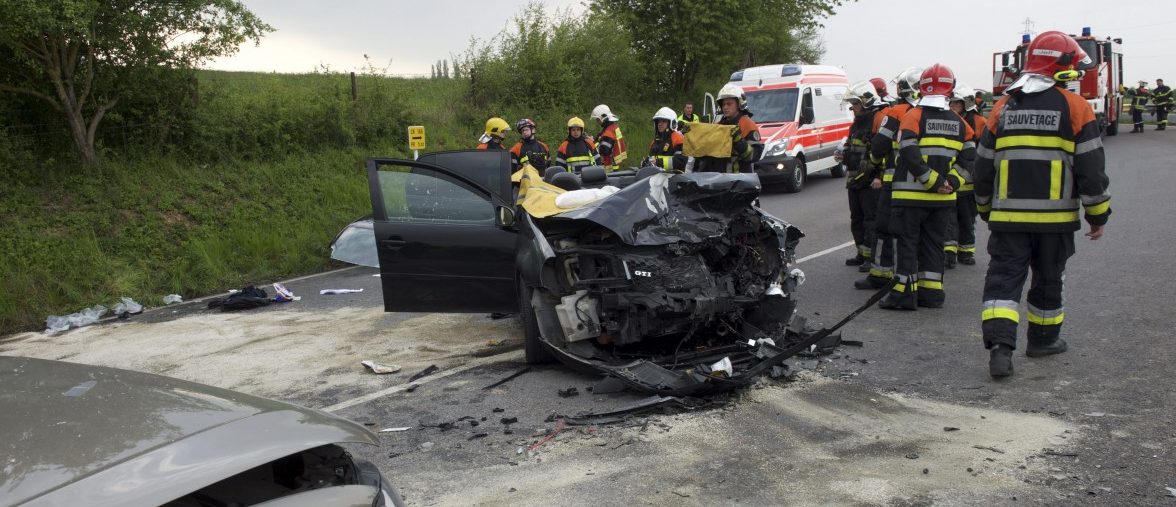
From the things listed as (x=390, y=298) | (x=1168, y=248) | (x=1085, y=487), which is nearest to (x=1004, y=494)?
(x=1085, y=487)

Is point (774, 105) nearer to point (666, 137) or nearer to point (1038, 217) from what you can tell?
point (666, 137)

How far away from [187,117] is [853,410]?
12.2 metres

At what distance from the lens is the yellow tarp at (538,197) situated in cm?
584

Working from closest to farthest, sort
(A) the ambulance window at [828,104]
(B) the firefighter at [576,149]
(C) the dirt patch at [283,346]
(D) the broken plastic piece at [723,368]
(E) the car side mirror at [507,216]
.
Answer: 1. (D) the broken plastic piece at [723,368]
2. (C) the dirt patch at [283,346]
3. (E) the car side mirror at [507,216]
4. (B) the firefighter at [576,149]
5. (A) the ambulance window at [828,104]

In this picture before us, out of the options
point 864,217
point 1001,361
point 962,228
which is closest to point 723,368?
point 1001,361

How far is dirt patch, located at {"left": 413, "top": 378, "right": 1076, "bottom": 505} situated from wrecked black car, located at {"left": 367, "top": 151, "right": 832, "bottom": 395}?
1.71 ft

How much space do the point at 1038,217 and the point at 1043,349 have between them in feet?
2.88

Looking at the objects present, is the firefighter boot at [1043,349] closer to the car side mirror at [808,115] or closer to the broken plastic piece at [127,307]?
the broken plastic piece at [127,307]

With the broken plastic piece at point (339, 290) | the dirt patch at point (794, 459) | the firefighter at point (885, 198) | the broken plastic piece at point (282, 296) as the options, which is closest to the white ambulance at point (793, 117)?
the firefighter at point (885, 198)

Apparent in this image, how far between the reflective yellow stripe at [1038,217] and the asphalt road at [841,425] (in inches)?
34.9

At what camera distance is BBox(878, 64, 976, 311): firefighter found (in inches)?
289

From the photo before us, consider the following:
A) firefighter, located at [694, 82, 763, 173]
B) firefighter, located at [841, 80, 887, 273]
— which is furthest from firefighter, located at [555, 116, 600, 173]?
firefighter, located at [841, 80, 887, 273]

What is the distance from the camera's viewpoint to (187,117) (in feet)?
46.2

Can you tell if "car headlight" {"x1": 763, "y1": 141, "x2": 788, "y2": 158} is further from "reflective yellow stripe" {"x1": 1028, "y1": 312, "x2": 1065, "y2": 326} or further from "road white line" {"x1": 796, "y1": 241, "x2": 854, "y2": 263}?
"reflective yellow stripe" {"x1": 1028, "y1": 312, "x2": 1065, "y2": 326}
